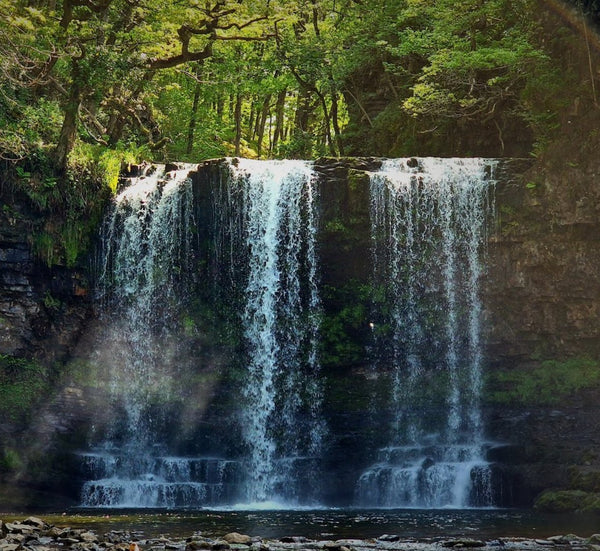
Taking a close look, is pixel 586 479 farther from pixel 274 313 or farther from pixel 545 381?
pixel 274 313

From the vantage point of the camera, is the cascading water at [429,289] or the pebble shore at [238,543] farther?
the cascading water at [429,289]

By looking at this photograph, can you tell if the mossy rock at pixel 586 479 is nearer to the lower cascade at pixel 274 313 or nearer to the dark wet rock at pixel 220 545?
the lower cascade at pixel 274 313

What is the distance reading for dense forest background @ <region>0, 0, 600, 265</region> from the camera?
2323cm

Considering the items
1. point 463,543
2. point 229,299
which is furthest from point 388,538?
point 229,299

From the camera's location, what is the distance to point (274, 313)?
24469mm

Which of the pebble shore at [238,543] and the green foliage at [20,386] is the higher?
the green foliage at [20,386]

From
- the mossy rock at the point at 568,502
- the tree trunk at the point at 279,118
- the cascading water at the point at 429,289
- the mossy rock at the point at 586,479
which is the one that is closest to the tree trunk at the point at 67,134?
the cascading water at the point at 429,289

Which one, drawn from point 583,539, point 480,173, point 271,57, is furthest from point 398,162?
point 583,539

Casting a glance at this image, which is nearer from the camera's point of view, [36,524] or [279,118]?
[36,524]

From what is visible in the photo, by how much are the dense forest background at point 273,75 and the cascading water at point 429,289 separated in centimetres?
265

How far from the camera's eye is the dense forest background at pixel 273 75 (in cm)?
2323

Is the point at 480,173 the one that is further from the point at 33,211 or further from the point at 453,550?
the point at 453,550

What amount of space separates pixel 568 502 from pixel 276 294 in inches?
372

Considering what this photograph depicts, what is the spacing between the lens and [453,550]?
12.9 m
